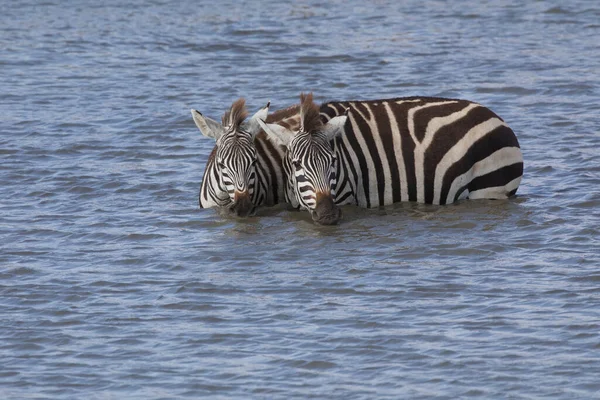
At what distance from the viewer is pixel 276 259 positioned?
34.6 feet

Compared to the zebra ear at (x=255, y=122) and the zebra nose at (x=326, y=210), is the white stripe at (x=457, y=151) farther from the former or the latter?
the zebra ear at (x=255, y=122)

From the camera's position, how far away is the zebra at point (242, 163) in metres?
11.4

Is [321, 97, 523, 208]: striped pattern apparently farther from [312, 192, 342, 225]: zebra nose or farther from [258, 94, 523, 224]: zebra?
[312, 192, 342, 225]: zebra nose

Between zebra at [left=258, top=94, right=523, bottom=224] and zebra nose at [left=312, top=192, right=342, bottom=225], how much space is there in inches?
12.3

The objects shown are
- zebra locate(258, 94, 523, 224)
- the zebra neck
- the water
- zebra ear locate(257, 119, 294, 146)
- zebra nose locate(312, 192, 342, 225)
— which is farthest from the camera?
zebra locate(258, 94, 523, 224)

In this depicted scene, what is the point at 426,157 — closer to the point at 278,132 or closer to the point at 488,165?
the point at 488,165

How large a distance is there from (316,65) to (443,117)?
872cm

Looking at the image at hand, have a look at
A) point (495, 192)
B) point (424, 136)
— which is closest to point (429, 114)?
point (424, 136)

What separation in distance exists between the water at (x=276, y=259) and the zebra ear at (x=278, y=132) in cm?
80

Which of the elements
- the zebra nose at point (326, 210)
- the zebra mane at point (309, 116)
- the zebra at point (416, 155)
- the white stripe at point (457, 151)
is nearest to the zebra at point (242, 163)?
the zebra at point (416, 155)

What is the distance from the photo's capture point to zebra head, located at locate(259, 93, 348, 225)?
440 inches

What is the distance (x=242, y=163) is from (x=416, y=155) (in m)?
1.70

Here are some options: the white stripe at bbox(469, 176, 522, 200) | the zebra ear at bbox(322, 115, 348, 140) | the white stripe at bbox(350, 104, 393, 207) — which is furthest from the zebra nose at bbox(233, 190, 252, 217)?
the white stripe at bbox(469, 176, 522, 200)

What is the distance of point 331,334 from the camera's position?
855 centimetres
